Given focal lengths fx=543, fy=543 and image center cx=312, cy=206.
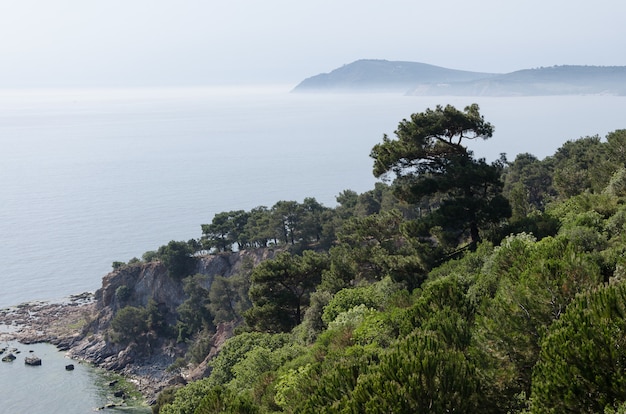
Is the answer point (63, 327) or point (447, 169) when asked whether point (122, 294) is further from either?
point (447, 169)

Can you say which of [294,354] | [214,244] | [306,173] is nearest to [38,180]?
[306,173]

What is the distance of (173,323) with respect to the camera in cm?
7494

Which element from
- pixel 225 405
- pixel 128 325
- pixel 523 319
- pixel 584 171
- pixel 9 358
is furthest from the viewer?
pixel 128 325

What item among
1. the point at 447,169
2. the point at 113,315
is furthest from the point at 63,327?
the point at 447,169

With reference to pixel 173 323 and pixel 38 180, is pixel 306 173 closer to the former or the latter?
pixel 38 180

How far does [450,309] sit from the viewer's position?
17.1 meters

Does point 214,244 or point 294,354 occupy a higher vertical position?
point 294,354

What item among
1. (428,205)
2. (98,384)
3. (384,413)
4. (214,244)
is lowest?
(98,384)

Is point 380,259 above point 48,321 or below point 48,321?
above

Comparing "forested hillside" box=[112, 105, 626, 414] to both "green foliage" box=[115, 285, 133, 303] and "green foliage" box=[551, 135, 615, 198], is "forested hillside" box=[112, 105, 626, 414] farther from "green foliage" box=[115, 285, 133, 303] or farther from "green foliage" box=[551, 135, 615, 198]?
"green foliage" box=[115, 285, 133, 303]

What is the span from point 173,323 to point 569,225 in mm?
60598

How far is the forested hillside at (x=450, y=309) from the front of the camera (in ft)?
35.1

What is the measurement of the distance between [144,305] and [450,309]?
67.4 metres

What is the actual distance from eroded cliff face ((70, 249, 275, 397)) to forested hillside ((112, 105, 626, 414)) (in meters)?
21.4
